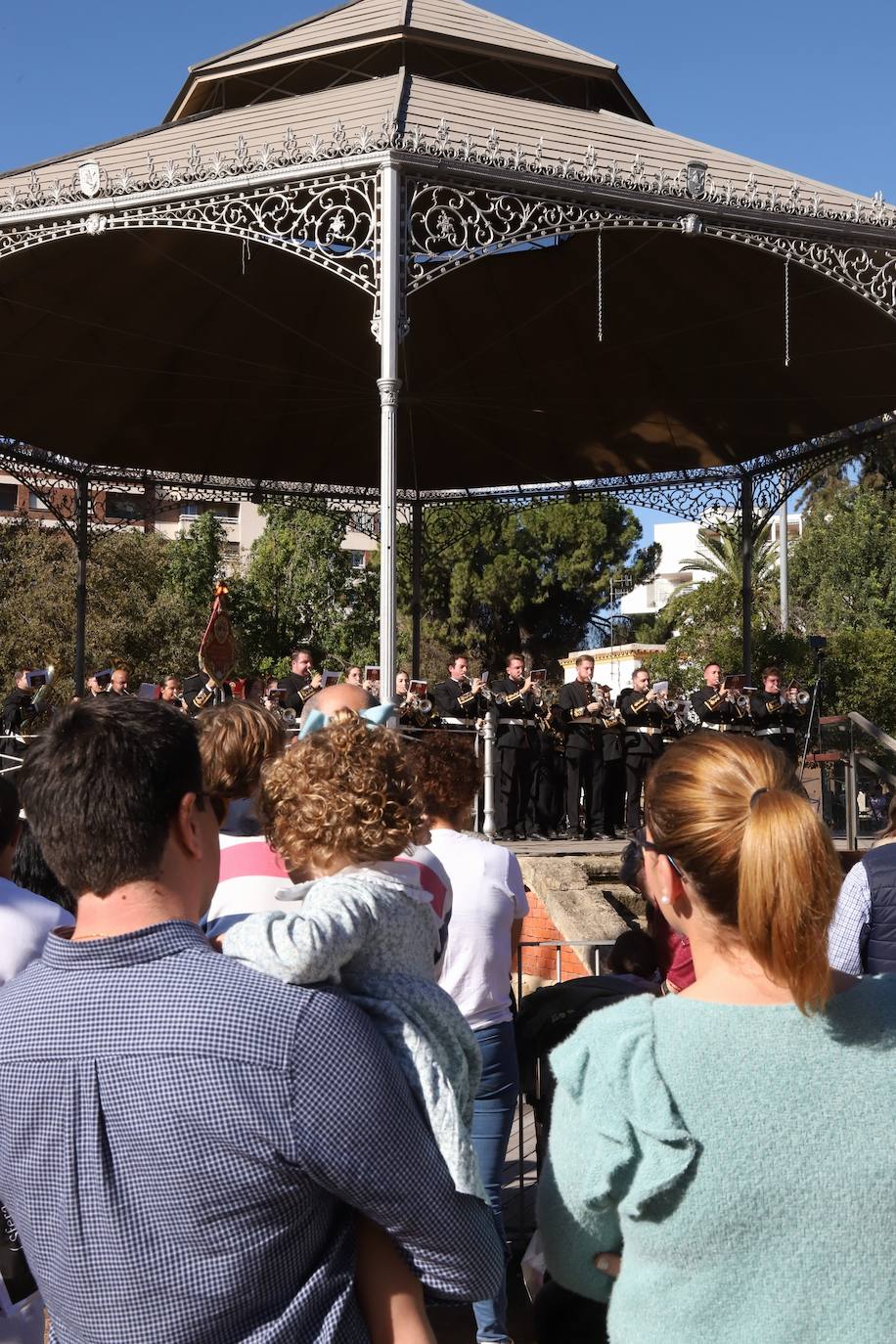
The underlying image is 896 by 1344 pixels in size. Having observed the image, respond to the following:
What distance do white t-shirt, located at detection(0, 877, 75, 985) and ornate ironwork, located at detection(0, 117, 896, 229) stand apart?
9014 millimetres

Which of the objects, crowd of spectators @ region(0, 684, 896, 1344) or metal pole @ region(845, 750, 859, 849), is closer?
crowd of spectators @ region(0, 684, 896, 1344)

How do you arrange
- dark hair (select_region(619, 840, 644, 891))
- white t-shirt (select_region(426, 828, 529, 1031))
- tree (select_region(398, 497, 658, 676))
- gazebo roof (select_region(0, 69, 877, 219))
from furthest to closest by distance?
1. tree (select_region(398, 497, 658, 676))
2. gazebo roof (select_region(0, 69, 877, 219))
3. white t-shirt (select_region(426, 828, 529, 1031))
4. dark hair (select_region(619, 840, 644, 891))

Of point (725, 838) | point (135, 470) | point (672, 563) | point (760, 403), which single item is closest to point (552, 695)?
point (760, 403)

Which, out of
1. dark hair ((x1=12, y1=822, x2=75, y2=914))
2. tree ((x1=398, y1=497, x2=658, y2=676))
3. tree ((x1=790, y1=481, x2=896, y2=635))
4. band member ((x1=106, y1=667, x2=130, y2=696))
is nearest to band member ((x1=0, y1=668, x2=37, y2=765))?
band member ((x1=106, y1=667, x2=130, y2=696))

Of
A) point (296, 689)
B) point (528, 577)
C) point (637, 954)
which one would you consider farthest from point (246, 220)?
point (528, 577)

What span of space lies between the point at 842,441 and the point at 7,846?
14825 millimetres

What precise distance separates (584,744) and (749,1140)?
1221 cm

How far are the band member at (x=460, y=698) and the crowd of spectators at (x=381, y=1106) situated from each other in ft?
35.9

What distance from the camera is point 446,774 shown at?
3943mm

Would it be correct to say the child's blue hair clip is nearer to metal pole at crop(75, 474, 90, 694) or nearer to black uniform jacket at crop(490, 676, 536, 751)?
Answer: black uniform jacket at crop(490, 676, 536, 751)

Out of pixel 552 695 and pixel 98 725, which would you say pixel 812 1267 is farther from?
pixel 552 695

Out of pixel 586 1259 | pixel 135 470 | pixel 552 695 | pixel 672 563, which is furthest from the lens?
pixel 672 563

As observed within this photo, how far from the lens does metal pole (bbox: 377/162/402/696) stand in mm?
10281

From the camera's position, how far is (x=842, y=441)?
638 inches
